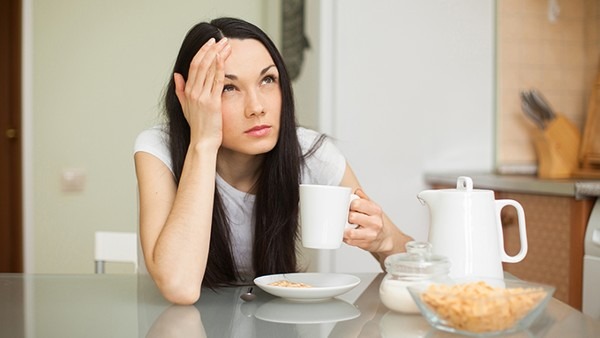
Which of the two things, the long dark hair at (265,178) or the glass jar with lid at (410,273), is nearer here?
the glass jar with lid at (410,273)

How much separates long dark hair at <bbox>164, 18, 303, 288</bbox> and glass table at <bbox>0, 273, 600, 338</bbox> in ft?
0.83

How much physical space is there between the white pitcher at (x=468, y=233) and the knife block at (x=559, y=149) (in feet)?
5.68

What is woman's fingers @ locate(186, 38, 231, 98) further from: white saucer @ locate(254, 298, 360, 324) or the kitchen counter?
the kitchen counter

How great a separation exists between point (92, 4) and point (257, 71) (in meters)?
2.23

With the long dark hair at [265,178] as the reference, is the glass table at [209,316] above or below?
Answer: below

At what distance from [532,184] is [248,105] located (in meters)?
1.19

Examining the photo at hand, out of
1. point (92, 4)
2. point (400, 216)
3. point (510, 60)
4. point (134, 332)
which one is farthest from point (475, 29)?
point (134, 332)

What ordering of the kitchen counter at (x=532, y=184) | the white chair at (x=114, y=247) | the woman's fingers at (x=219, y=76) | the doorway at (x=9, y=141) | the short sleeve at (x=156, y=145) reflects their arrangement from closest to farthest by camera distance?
the woman's fingers at (x=219, y=76)
the short sleeve at (x=156, y=145)
the white chair at (x=114, y=247)
the kitchen counter at (x=532, y=184)
the doorway at (x=9, y=141)

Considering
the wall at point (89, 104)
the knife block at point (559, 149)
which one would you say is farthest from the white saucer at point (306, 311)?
the wall at point (89, 104)

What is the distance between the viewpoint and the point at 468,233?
1070 millimetres

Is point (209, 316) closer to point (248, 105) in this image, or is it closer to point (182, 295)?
point (182, 295)

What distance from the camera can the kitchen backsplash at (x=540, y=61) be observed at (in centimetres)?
283

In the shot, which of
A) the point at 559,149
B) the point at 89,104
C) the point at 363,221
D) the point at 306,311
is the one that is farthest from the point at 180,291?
the point at 89,104

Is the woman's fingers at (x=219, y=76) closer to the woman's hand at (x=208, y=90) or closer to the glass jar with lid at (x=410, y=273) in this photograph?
the woman's hand at (x=208, y=90)
